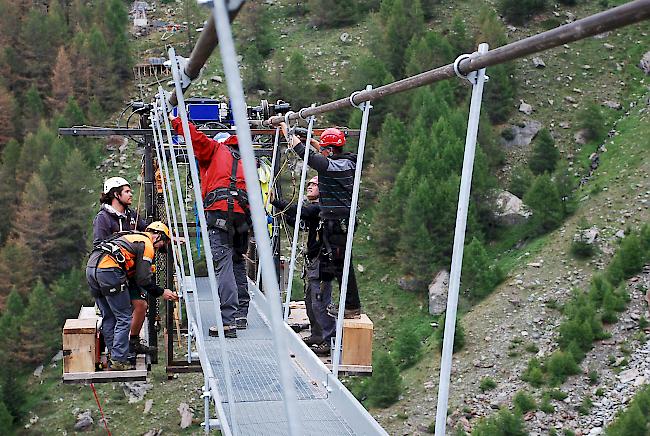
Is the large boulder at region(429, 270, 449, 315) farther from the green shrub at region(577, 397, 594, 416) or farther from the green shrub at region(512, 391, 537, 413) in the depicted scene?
the green shrub at region(577, 397, 594, 416)

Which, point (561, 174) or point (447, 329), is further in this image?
point (561, 174)

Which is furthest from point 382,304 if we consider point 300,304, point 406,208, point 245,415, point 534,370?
point 245,415

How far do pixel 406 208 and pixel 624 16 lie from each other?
2600 cm

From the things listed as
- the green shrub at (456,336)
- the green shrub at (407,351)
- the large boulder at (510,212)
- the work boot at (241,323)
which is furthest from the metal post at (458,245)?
the large boulder at (510,212)

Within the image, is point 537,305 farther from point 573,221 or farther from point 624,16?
point 624,16

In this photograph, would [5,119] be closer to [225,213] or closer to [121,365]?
[121,365]

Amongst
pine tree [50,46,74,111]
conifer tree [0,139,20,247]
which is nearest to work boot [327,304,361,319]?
conifer tree [0,139,20,247]

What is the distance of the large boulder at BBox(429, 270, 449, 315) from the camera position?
2606 centimetres

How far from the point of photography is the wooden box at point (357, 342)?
5.90 meters

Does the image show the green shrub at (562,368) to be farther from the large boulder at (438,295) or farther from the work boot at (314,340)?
the work boot at (314,340)

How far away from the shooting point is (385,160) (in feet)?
100

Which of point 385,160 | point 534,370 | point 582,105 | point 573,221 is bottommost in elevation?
point 534,370

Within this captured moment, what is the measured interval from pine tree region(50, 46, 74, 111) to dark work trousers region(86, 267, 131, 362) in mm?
35654

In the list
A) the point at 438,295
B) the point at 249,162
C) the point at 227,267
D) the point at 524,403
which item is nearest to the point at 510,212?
the point at 438,295
